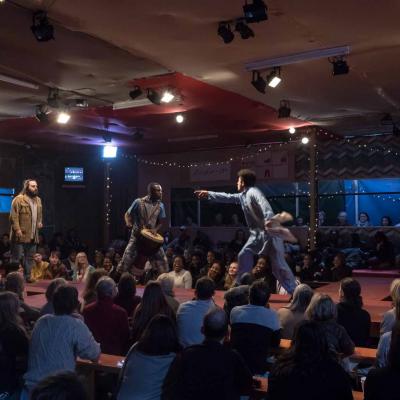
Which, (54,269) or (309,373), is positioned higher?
(309,373)

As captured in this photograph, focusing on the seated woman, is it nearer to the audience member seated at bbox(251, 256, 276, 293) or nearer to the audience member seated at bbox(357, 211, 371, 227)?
the audience member seated at bbox(251, 256, 276, 293)

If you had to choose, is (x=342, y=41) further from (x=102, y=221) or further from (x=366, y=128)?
(x=102, y=221)

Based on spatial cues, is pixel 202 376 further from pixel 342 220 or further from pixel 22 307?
pixel 342 220

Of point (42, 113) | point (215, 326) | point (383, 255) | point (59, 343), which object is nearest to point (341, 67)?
point (215, 326)

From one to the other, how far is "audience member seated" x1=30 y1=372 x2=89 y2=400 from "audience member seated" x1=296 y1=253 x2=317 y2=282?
27.4 feet

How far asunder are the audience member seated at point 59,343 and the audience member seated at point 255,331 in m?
0.94

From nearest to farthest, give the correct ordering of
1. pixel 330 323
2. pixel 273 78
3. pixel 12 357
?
pixel 12 357 → pixel 330 323 → pixel 273 78

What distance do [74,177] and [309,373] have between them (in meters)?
13.9

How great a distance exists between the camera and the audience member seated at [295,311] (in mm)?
4398

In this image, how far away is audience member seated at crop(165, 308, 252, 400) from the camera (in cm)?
267

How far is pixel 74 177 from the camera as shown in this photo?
15.7 meters

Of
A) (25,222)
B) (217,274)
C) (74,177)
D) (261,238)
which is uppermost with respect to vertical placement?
(74,177)

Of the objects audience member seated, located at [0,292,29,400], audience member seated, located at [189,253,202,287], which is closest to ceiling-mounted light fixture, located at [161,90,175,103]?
audience member seated, located at [189,253,202,287]

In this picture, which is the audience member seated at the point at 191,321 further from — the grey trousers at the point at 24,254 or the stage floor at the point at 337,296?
the grey trousers at the point at 24,254
